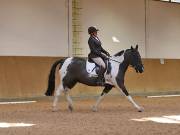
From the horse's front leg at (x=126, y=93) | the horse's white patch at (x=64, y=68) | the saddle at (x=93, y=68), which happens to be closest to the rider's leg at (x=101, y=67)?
the saddle at (x=93, y=68)

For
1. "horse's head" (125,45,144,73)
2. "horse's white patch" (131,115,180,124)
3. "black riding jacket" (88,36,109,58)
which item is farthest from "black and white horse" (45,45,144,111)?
"horse's white patch" (131,115,180,124)

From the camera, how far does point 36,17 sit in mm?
22578

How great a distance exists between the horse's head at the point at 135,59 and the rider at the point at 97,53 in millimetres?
682

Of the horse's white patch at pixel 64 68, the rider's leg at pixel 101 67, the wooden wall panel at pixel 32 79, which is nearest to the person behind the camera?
the rider's leg at pixel 101 67

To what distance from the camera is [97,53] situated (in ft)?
46.7

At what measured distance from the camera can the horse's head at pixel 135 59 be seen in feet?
47.7

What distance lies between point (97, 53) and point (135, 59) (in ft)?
3.77

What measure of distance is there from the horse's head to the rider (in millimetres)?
682

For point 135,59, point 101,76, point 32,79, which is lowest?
point 32,79

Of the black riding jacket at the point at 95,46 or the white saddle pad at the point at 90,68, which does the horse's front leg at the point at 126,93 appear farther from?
the black riding jacket at the point at 95,46

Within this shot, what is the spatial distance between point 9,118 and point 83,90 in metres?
9.67

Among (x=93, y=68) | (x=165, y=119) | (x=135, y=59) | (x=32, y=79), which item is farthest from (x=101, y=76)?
(x=32, y=79)

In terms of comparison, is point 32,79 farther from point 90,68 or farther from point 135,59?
point 135,59

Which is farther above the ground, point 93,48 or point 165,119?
point 93,48
